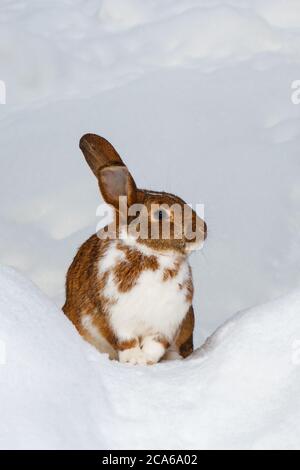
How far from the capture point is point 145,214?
4141 mm

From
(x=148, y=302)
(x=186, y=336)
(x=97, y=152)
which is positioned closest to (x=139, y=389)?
(x=148, y=302)

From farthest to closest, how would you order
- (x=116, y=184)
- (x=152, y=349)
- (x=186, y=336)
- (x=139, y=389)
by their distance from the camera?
(x=186, y=336), (x=152, y=349), (x=116, y=184), (x=139, y=389)

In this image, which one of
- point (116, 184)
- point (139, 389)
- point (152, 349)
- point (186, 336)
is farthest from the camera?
point (186, 336)

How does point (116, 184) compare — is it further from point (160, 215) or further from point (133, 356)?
point (133, 356)

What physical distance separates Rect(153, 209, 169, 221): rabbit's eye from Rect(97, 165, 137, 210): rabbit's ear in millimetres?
117

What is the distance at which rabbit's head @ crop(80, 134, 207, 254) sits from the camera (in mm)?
4082

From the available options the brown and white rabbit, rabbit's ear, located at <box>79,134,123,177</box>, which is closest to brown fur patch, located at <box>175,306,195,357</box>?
the brown and white rabbit

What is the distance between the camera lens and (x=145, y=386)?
10.8 ft

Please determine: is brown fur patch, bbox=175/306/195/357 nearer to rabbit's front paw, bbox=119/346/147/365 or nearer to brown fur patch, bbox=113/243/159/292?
rabbit's front paw, bbox=119/346/147/365

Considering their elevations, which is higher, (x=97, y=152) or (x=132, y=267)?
(x=97, y=152)

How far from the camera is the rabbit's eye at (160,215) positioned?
414cm

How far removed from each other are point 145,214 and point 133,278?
28cm

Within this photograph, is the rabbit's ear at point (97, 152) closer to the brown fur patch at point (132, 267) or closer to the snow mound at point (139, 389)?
the brown fur patch at point (132, 267)

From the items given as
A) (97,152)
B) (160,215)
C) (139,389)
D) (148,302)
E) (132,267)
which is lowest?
(139,389)
